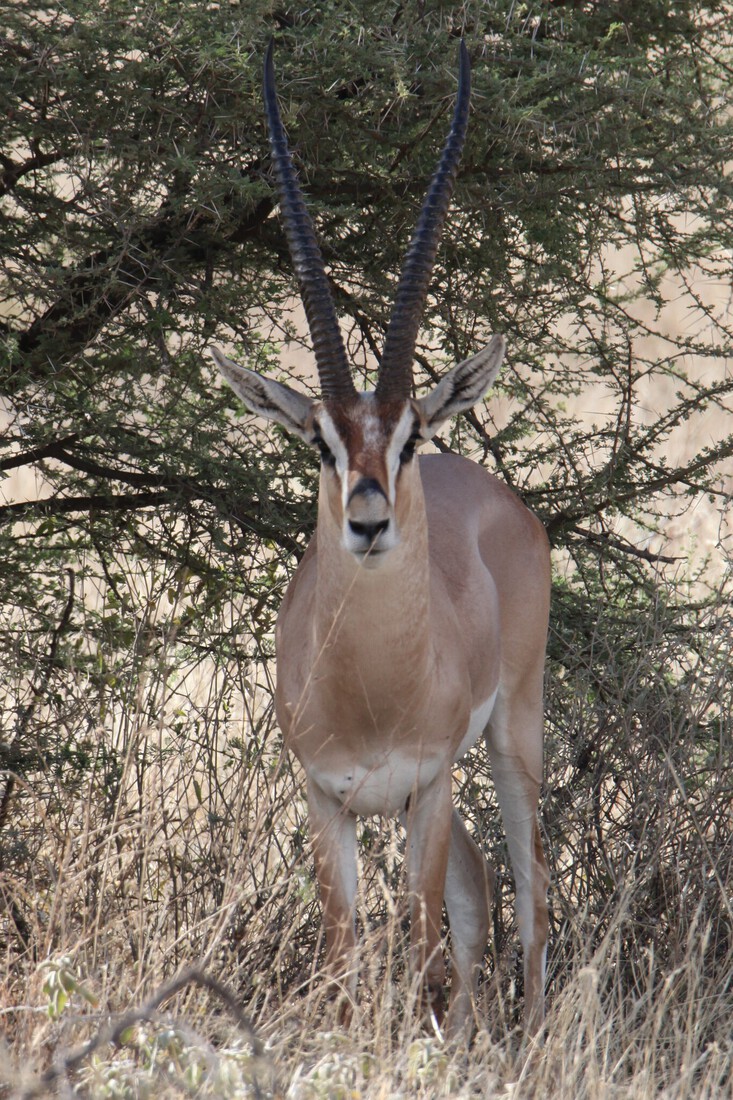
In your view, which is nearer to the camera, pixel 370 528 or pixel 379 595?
pixel 370 528

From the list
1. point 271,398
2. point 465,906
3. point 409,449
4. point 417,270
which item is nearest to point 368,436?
point 409,449

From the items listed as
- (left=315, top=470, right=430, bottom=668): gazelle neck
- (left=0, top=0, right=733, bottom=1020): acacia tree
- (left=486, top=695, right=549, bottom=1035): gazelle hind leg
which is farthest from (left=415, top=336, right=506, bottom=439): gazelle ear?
(left=486, top=695, right=549, bottom=1035): gazelle hind leg

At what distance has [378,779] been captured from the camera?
4234 millimetres

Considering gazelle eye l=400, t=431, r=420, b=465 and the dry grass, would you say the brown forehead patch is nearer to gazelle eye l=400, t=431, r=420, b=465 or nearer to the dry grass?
gazelle eye l=400, t=431, r=420, b=465

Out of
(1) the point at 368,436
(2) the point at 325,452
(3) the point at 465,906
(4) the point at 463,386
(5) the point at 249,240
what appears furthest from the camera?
(5) the point at 249,240

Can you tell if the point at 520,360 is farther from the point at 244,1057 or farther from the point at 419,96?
the point at 244,1057

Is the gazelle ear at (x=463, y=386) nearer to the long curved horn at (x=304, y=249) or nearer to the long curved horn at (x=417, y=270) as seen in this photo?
the long curved horn at (x=417, y=270)

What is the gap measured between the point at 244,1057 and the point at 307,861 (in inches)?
105

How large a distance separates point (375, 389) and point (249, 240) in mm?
1584

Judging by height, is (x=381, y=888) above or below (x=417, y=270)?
below

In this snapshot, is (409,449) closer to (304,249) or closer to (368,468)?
(368,468)

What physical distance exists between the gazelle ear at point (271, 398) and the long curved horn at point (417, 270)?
29 cm

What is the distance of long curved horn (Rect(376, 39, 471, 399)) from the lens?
163 inches

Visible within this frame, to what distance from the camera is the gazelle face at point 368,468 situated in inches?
146
